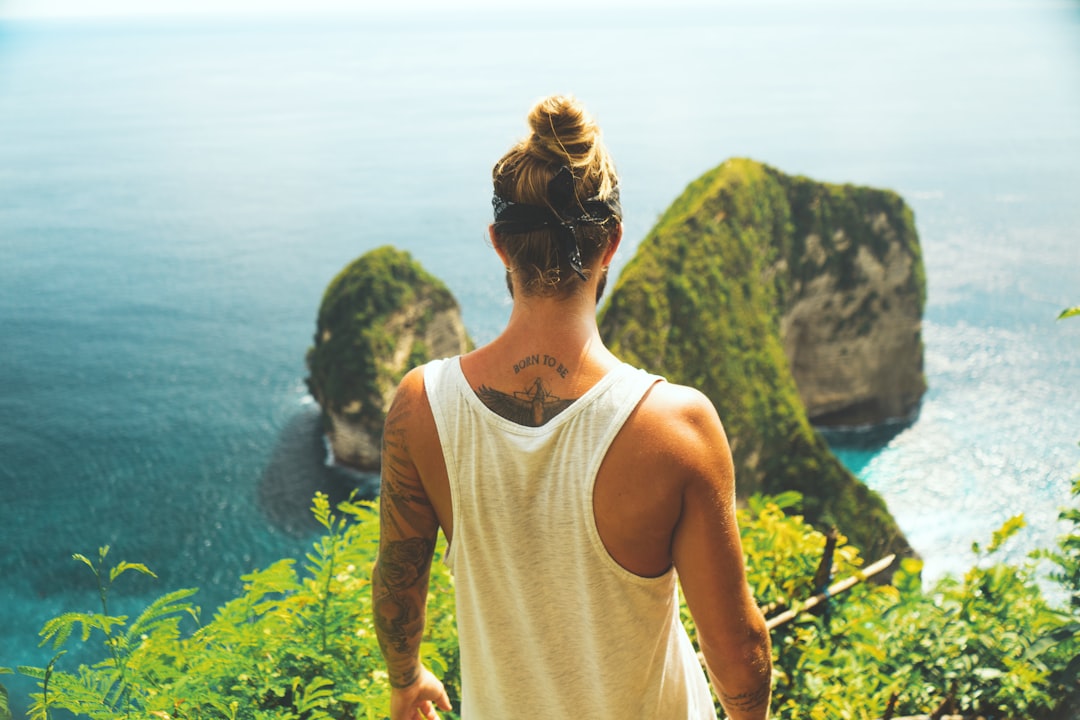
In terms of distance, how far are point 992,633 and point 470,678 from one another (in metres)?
3.33

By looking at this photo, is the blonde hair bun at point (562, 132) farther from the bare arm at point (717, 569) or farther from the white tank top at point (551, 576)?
the bare arm at point (717, 569)

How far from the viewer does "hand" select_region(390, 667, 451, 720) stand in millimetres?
3189

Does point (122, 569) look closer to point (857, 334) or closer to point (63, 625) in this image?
point (63, 625)

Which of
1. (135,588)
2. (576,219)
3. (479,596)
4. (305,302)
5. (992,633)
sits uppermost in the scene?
(576,219)

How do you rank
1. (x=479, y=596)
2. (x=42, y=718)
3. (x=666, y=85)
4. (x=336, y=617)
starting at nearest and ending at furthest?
(x=479, y=596)
(x=42, y=718)
(x=336, y=617)
(x=666, y=85)

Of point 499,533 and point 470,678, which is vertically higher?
point 499,533

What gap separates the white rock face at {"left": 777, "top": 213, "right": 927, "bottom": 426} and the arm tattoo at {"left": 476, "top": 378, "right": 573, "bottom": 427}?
6062 centimetres

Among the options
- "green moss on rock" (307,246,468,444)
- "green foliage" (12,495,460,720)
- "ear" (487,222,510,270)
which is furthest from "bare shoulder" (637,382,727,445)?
"green moss on rock" (307,246,468,444)

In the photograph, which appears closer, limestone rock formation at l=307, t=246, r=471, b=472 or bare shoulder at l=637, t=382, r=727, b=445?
bare shoulder at l=637, t=382, r=727, b=445

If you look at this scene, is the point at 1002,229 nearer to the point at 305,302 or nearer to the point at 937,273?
the point at 937,273

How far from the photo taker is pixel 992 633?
4.62m

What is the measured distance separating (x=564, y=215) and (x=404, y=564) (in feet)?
4.64

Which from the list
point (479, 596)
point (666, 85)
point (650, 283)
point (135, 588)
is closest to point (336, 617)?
point (479, 596)

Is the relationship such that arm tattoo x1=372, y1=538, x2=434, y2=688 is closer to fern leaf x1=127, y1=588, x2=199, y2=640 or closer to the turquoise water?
fern leaf x1=127, y1=588, x2=199, y2=640
